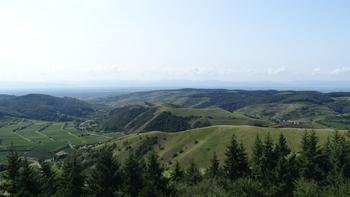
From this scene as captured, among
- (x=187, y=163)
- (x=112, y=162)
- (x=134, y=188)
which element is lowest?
(x=187, y=163)

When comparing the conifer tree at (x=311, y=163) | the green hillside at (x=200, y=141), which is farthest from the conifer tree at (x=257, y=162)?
the green hillside at (x=200, y=141)

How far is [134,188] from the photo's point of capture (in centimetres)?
6469

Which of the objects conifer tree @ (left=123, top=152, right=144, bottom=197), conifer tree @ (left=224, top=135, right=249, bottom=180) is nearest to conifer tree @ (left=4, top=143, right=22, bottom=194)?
conifer tree @ (left=123, top=152, right=144, bottom=197)

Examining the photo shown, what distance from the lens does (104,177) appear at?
62.2m

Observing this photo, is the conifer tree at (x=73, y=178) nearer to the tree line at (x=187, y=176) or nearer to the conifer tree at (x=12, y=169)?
the tree line at (x=187, y=176)

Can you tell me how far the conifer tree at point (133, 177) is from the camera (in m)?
64.3

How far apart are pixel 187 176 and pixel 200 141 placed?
8379cm

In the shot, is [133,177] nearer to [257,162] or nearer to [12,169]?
[12,169]

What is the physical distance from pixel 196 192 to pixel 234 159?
2596cm

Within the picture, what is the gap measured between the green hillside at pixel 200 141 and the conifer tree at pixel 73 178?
85.5 m

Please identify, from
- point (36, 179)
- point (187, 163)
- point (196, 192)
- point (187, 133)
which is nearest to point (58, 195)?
point (36, 179)

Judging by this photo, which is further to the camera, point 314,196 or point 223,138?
point 223,138

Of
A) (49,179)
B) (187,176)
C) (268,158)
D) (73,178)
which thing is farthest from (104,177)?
(268,158)

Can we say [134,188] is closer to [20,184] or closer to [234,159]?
[20,184]
